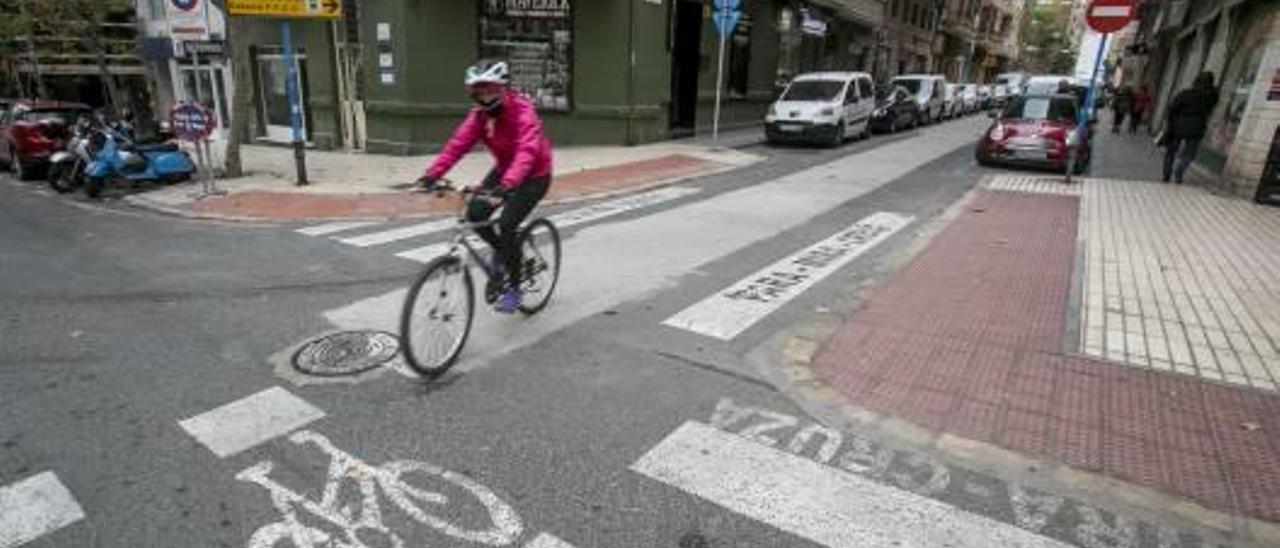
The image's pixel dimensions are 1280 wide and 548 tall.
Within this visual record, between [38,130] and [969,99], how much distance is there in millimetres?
34184

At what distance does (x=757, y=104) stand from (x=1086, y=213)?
14.1 metres

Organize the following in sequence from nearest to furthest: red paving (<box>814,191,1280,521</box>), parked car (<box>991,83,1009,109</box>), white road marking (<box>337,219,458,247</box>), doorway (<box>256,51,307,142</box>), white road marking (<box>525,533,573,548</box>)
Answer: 1. white road marking (<box>525,533,573,548</box>)
2. red paving (<box>814,191,1280,521</box>)
3. white road marking (<box>337,219,458,247</box>)
4. doorway (<box>256,51,307,142</box>)
5. parked car (<box>991,83,1009,109</box>)

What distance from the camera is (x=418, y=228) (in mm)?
9242

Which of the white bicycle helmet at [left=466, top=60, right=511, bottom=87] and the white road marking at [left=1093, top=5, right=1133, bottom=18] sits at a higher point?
the white road marking at [left=1093, top=5, right=1133, bottom=18]

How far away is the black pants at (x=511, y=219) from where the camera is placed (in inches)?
206

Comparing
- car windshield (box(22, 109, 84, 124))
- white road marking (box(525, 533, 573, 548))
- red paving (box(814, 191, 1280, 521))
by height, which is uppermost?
car windshield (box(22, 109, 84, 124))

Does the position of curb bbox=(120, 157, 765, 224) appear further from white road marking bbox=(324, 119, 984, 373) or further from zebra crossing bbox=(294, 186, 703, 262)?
white road marking bbox=(324, 119, 984, 373)

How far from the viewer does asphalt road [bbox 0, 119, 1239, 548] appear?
10.4ft

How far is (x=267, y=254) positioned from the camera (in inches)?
311

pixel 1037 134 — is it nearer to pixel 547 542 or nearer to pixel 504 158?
pixel 504 158

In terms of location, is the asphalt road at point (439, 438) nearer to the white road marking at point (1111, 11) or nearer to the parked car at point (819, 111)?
the white road marking at point (1111, 11)

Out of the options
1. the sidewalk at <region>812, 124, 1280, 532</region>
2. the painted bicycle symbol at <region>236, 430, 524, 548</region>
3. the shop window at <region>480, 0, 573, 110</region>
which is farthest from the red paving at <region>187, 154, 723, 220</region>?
the painted bicycle symbol at <region>236, 430, 524, 548</region>

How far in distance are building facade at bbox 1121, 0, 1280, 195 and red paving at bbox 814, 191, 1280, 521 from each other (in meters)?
8.14

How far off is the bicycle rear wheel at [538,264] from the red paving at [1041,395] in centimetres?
228
